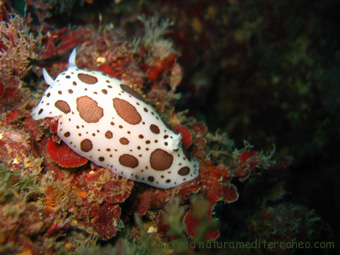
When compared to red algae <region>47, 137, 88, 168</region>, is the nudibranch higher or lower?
higher

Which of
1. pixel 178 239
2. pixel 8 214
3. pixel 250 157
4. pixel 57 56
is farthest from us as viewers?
pixel 57 56

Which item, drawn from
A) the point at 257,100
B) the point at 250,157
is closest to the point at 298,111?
the point at 257,100

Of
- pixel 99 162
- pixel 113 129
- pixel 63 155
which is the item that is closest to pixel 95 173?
pixel 99 162

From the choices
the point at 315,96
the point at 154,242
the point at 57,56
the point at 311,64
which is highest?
the point at 311,64

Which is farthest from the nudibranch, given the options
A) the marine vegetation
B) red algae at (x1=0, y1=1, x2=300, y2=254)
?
red algae at (x1=0, y1=1, x2=300, y2=254)

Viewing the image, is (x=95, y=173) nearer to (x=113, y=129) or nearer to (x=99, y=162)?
(x=99, y=162)

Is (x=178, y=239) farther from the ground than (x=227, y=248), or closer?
farther from the ground

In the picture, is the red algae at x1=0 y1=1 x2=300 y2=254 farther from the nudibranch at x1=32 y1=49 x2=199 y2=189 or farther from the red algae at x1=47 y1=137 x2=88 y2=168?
the nudibranch at x1=32 y1=49 x2=199 y2=189

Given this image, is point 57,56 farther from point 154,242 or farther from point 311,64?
point 311,64
